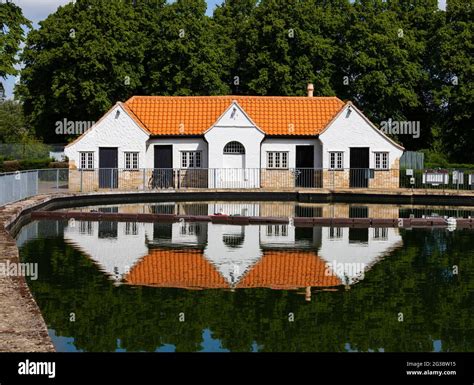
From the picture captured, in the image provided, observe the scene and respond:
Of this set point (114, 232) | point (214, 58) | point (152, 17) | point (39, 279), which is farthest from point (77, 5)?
point (39, 279)

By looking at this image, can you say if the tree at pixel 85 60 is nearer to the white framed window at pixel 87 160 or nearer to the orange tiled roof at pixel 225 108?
the orange tiled roof at pixel 225 108

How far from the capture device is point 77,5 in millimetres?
61094

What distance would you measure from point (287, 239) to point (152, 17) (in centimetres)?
4092

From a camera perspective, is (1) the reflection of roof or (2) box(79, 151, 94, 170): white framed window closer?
(1) the reflection of roof

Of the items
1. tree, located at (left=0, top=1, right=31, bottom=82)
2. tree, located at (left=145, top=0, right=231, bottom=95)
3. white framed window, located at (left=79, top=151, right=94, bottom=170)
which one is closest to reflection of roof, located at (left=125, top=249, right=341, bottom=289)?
tree, located at (left=0, top=1, right=31, bottom=82)

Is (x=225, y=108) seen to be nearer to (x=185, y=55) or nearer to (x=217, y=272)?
(x=185, y=55)

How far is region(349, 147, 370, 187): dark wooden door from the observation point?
1911 inches

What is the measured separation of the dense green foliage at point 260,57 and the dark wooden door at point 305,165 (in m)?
9.74

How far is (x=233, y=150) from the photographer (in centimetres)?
4862

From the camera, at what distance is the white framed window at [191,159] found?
48.8 meters

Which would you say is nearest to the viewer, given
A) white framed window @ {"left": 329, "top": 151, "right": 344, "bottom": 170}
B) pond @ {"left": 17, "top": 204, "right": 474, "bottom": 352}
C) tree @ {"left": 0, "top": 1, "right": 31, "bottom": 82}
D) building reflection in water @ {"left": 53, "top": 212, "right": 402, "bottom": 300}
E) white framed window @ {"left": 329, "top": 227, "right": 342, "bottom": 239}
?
pond @ {"left": 17, "top": 204, "right": 474, "bottom": 352}

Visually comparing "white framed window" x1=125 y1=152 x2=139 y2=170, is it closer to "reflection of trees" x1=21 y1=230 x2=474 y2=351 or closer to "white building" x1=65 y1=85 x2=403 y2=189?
"white building" x1=65 y1=85 x2=403 y2=189

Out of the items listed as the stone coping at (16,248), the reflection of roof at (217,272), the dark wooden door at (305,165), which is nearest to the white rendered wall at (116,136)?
the stone coping at (16,248)

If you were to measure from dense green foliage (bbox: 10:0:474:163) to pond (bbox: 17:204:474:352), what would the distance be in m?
33.3
